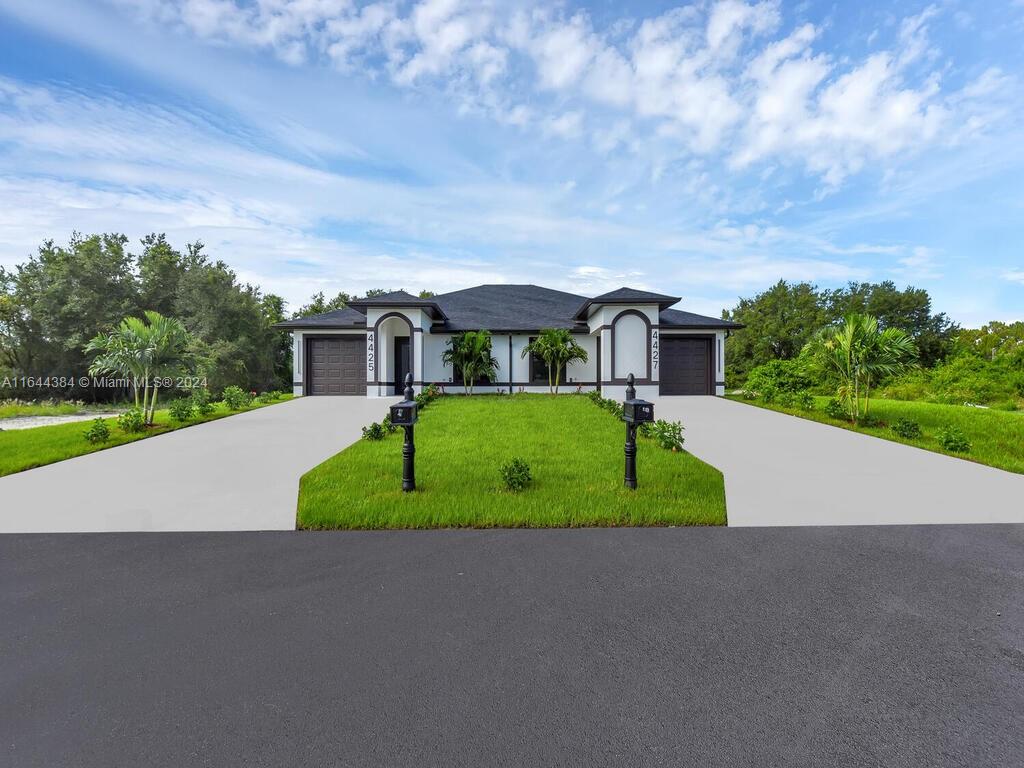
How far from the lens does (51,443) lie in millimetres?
9281

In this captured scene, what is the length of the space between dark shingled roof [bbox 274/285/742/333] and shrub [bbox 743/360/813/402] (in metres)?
2.41

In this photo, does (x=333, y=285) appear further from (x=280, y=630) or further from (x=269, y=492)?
(x=280, y=630)

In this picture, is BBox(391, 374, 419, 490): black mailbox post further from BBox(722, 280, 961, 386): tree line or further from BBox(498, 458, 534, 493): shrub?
BBox(722, 280, 961, 386): tree line

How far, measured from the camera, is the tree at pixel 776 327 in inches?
1220

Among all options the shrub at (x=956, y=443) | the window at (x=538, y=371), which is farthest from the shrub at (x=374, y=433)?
the window at (x=538, y=371)

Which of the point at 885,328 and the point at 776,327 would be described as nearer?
the point at 885,328

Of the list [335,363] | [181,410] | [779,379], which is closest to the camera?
[181,410]

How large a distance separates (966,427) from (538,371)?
1441cm

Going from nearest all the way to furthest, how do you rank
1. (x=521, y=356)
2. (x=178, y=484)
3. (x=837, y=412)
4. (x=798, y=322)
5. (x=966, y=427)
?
(x=178, y=484) < (x=966, y=427) < (x=837, y=412) < (x=521, y=356) < (x=798, y=322)

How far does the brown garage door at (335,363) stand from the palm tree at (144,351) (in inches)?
339

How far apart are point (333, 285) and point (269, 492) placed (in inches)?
1113

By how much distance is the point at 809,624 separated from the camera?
282 centimetres

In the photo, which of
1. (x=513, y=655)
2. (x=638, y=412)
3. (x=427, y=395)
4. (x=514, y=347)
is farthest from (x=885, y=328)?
(x=513, y=655)

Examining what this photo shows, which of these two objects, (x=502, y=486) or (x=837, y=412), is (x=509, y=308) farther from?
(x=502, y=486)
